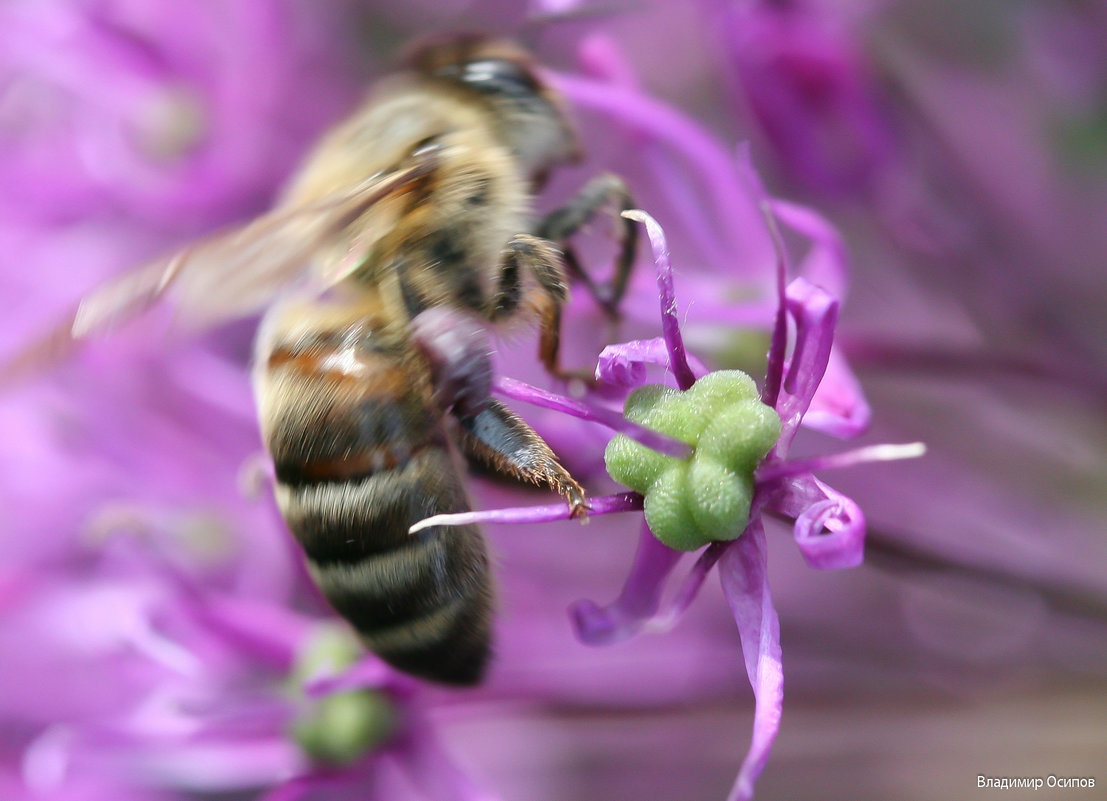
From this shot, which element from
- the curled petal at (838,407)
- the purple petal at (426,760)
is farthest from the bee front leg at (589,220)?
the purple petal at (426,760)


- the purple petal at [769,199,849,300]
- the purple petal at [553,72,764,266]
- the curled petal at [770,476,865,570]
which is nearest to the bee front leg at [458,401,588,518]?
the curled petal at [770,476,865,570]

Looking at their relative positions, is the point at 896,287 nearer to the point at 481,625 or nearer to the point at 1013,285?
the point at 1013,285

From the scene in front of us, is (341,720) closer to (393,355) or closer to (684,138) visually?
(393,355)

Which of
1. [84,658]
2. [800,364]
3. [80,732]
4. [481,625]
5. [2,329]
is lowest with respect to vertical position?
[84,658]

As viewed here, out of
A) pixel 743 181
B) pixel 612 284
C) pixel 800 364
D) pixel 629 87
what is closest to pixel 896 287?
pixel 743 181

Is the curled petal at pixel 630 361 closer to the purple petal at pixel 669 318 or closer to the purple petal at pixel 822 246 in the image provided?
the purple petal at pixel 669 318

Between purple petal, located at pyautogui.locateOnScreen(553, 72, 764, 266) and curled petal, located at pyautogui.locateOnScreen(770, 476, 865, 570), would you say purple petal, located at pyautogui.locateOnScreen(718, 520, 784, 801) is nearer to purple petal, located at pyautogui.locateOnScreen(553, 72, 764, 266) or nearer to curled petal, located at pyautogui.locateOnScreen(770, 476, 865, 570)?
curled petal, located at pyautogui.locateOnScreen(770, 476, 865, 570)
